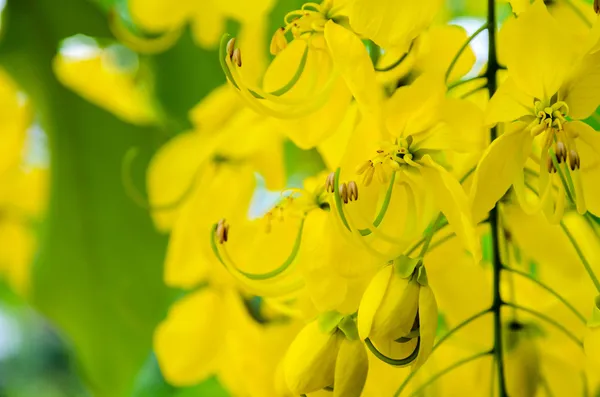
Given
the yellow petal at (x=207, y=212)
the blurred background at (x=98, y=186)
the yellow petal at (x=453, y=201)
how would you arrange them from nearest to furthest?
1. the yellow petal at (x=453, y=201)
2. the yellow petal at (x=207, y=212)
3. the blurred background at (x=98, y=186)

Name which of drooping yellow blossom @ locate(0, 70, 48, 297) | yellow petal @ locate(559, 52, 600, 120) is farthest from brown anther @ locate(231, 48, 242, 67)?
drooping yellow blossom @ locate(0, 70, 48, 297)

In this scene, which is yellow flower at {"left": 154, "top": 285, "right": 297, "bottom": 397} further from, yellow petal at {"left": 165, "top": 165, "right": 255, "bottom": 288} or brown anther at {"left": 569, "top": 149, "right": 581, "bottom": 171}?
brown anther at {"left": 569, "top": 149, "right": 581, "bottom": 171}

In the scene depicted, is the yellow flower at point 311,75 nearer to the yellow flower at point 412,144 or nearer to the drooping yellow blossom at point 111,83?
the yellow flower at point 412,144

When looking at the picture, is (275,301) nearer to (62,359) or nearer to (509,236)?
(509,236)

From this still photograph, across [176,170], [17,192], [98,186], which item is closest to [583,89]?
[176,170]

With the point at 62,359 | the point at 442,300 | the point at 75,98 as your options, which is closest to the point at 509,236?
the point at 442,300

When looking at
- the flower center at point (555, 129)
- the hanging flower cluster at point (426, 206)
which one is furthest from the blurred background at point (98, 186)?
the flower center at point (555, 129)

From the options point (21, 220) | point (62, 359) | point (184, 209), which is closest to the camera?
point (184, 209)
